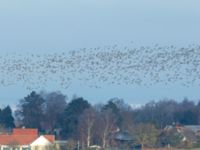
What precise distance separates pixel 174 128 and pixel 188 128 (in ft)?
28.3

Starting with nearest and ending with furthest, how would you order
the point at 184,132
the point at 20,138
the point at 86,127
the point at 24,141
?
the point at 20,138
the point at 24,141
the point at 86,127
the point at 184,132

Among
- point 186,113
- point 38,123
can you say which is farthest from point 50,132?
point 186,113

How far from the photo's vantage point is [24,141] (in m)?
121

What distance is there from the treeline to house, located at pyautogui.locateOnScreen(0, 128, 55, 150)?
3.71 metres

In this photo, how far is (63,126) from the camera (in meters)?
136

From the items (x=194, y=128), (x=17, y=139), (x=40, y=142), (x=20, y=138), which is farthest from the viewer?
(x=194, y=128)

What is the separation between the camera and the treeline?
12212 cm

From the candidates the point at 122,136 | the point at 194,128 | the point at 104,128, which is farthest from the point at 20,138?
the point at 194,128

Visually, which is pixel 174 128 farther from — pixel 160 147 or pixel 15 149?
pixel 15 149

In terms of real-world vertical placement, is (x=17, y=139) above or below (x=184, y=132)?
below

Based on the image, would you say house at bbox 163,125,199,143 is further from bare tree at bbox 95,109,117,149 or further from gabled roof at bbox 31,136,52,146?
gabled roof at bbox 31,136,52,146

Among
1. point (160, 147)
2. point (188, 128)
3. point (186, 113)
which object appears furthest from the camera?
point (186, 113)

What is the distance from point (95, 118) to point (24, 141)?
9826 mm

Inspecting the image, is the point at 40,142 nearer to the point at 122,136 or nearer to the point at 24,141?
the point at 24,141
